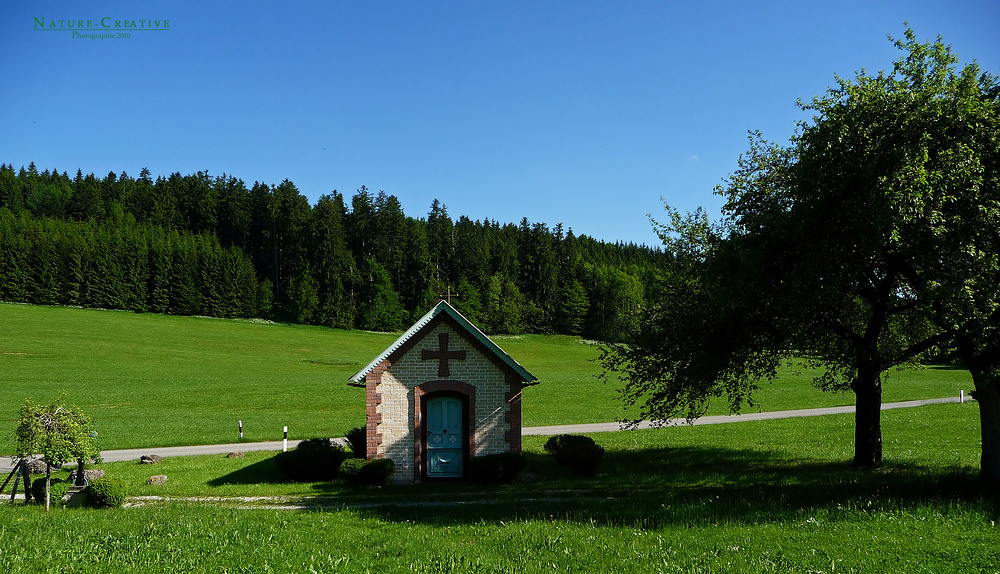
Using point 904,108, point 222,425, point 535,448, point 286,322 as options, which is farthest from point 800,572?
point 286,322

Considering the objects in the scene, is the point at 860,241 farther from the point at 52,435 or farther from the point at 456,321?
the point at 52,435

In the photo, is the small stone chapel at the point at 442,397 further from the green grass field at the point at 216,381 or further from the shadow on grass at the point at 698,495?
the green grass field at the point at 216,381

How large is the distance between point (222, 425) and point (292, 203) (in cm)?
9193

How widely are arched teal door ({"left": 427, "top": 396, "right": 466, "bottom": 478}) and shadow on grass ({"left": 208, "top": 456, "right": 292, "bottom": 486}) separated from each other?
15.3 ft

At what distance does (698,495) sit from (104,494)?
14597 millimetres

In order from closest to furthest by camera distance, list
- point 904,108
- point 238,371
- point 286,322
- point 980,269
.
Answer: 1. point 980,269
2. point 904,108
3. point 238,371
4. point 286,322

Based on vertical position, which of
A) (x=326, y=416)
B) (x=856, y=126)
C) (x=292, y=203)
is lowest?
(x=326, y=416)

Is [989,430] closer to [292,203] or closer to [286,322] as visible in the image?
[286,322]

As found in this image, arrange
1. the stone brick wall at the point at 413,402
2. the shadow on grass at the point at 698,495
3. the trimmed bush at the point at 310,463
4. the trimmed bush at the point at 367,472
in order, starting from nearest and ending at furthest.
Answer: the shadow on grass at the point at 698,495 < the trimmed bush at the point at 367,472 < the stone brick wall at the point at 413,402 < the trimmed bush at the point at 310,463

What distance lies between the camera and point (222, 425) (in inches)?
1300

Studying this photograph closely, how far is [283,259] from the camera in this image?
117 metres

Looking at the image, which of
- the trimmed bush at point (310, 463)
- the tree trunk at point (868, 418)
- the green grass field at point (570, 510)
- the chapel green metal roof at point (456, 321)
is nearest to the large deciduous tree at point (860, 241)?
the tree trunk at point (868, 418)

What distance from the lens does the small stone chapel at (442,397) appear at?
18938mm

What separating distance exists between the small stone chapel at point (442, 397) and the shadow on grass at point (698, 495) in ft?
4.20
